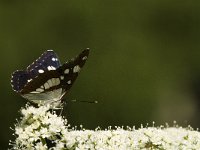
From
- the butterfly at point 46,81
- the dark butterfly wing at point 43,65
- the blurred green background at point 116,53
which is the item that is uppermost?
the blurred green background at point 116,53

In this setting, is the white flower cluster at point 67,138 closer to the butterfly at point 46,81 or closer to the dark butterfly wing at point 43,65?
the butterfly at point 46,81

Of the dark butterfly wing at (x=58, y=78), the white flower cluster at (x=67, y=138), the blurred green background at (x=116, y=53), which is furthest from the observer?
the blurred green background at (x=116, y=53)

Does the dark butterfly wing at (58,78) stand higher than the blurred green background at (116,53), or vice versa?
the blurred green background at (116,53)

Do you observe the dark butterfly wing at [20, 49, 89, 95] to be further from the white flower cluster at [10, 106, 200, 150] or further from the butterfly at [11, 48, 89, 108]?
the white flower cluster at [10, 106, 200, 150]

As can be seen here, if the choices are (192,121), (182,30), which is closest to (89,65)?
(192,121)

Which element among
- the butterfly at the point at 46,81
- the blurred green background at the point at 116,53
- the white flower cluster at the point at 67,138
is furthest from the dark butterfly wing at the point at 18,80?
the blurred green background at the point at 116,53

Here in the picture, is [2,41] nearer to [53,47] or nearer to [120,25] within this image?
[53,47]

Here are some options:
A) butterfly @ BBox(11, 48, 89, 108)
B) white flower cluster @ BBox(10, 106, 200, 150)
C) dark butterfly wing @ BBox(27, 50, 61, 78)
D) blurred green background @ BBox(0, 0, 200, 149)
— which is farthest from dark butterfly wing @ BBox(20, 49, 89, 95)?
blurred green background @ BBox(0, 0, 200, 149)
